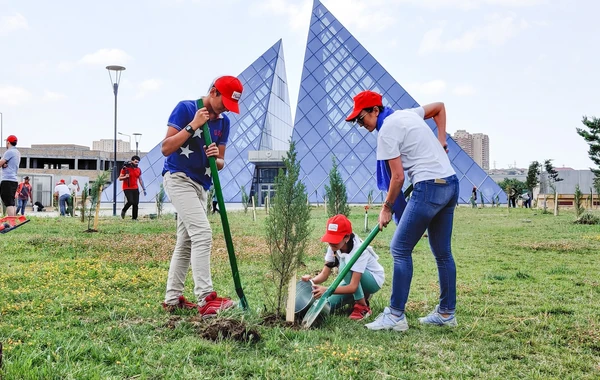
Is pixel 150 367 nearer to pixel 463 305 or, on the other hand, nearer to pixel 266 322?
pixel 266 322

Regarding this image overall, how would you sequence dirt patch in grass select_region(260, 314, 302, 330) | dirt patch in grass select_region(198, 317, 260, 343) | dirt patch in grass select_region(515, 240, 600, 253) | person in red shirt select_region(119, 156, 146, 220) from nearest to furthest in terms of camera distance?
dirt patch in grass select_region(198, 317, 260, 343) → dirt patch in grass select_region(260, 314, 302, 330) → dirt patch in grass select_region(515, 240, 600, 253) → person in red shirt select_region(119, 156, 146, 220)

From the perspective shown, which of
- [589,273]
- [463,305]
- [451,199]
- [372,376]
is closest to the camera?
[372,376]

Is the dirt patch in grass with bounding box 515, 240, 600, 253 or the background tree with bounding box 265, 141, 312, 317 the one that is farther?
the dirt patch in grass with bounding box 515, 240, 600, 253

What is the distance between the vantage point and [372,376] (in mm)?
2732

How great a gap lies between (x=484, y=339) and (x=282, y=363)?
152cm

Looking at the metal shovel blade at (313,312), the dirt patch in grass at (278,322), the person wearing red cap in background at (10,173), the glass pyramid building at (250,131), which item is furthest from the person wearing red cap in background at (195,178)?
the glass pyramid building at (250,131)

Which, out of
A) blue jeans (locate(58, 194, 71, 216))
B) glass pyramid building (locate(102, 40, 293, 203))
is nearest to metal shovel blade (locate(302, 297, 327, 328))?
blue jeans (locate(58, 194, 71, 216))

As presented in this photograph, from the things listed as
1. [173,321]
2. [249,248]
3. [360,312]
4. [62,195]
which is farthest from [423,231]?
[62,195]

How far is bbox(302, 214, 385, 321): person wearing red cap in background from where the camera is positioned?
405 centimetres

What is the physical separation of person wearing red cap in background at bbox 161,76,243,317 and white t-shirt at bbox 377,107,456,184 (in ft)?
3.65

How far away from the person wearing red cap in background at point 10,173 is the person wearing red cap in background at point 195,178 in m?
6.17

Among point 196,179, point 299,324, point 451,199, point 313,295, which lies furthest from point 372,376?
point 196,179

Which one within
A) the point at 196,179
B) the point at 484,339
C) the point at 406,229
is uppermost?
the point at 196,179

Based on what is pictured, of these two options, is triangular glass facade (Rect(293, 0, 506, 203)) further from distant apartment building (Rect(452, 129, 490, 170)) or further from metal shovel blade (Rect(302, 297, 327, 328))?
distant apartment building (Rect(452, 129, 490, 170))
